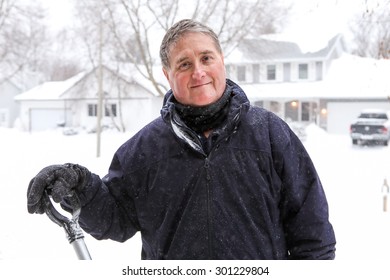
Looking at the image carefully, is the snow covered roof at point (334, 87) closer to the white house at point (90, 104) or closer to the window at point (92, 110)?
the white house at point (90, 104)

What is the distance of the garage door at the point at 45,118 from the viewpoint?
37.1 m

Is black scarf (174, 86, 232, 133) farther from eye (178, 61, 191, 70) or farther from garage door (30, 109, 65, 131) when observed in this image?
garage door (30, 109, 65, 131)

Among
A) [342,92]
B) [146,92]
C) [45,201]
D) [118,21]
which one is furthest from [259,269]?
[146,92]

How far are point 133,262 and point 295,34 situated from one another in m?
32.6

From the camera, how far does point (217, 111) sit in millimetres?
2076

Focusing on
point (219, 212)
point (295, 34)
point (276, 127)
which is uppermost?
point (295, 34)

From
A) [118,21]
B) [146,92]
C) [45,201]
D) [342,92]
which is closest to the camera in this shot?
[45,201]

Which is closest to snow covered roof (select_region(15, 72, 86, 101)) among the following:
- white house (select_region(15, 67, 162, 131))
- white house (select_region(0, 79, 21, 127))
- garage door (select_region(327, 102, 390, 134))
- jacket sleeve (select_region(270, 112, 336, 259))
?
white house (select_region(15, 67, 162, 131))

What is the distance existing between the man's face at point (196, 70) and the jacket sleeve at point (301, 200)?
0.32 meters

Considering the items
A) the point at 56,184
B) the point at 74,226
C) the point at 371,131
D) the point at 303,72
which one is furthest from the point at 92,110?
the point at 56,184

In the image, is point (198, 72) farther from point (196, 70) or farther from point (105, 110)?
point (105, 110)

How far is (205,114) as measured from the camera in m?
2.06

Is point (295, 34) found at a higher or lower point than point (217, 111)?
higher

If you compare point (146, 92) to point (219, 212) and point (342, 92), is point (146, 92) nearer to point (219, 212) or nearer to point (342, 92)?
point (342, 92)
